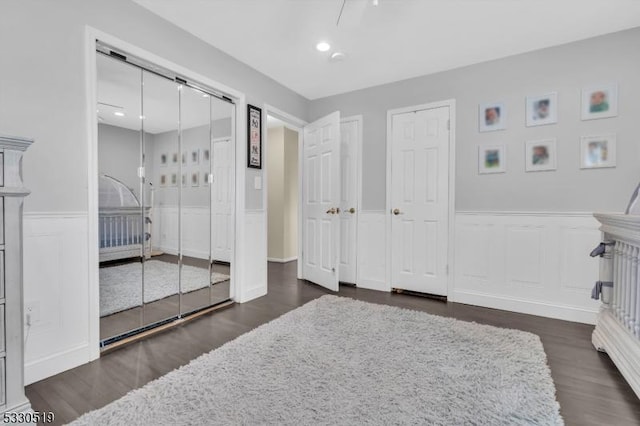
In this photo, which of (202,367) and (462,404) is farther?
(202,367)

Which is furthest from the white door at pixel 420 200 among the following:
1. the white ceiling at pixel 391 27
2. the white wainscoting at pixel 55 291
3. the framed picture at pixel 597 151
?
the white wainscoting at pixel 55 291

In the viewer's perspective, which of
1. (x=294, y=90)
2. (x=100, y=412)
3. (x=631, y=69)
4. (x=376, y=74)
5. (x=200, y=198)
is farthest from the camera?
(x=294, y=90)

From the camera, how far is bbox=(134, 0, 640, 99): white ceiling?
2217 mm

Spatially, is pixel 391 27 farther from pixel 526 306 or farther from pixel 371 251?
pixel 526 306

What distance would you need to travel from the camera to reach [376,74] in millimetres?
3363

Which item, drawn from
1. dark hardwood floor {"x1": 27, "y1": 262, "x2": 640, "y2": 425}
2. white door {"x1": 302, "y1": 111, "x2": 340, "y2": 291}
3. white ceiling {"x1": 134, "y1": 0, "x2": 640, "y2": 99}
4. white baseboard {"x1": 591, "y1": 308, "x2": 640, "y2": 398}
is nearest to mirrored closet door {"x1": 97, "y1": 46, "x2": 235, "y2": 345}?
dark hardwood floor {"x1": 27, "y1": 262, "x2": 640, "y2": 425}

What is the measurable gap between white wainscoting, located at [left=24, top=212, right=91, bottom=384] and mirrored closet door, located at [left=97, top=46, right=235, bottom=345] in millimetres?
168

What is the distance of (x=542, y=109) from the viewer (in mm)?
2818

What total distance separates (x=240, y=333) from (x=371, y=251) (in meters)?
1.91

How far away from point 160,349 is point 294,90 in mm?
3112

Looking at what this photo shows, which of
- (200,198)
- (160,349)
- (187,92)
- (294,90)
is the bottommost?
(160,349)

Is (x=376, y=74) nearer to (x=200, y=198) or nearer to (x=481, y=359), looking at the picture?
(x=200, y=198)

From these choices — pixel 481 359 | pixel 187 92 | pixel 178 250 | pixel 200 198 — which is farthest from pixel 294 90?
pixel 481 359

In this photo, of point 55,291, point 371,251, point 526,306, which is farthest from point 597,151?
point 55,291
